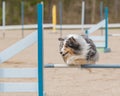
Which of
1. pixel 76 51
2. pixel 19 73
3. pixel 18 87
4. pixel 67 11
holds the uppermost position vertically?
pixel 67 11

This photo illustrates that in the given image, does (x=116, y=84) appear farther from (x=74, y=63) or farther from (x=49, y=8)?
(x=49, y=8)

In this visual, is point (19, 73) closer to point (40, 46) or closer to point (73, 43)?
point (40, 46)

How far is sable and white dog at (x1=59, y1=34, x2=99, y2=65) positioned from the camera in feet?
13.2

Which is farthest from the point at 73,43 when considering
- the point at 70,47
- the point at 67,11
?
the point at 67,11

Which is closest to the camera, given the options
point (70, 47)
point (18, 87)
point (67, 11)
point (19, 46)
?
point (70, 47)

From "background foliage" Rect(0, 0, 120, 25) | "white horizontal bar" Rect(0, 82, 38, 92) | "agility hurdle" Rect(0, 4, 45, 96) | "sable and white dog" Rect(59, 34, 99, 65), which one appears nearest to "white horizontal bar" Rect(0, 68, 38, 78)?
"agility hurdle" Rect(0, 4, 45, 96)

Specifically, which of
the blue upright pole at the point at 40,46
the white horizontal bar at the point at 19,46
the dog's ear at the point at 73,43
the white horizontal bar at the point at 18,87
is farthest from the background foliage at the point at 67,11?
the dog's ear at the point at 73,43

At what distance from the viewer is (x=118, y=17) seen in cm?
2762

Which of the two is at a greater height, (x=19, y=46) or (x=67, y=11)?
(x=67, y=11)

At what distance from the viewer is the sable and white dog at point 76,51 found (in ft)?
13.2

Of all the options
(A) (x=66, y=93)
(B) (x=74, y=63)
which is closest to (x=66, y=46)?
(B) (x=74, y=63)

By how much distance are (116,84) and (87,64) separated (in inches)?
113

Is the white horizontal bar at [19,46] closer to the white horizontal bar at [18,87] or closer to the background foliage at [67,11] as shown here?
the white horizontal bar at [18,87]

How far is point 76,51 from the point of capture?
13.3ft
